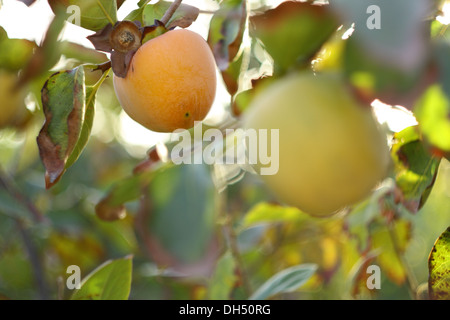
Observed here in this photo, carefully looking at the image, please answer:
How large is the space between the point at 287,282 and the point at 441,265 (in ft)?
1.31

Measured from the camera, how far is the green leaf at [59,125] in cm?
79

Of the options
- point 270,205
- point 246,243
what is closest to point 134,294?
point 246,243

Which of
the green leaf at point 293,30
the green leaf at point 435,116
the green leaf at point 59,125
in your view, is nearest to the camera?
the green leaf at point 435,116

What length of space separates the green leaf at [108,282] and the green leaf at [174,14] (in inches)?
19.8

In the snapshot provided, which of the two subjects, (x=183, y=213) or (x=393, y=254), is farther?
(x=393, y=254)

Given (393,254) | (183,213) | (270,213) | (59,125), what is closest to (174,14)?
(59,125)

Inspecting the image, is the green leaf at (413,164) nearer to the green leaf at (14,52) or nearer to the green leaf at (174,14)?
the green leaf at (174,14)

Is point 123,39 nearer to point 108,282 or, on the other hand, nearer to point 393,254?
point 108,282

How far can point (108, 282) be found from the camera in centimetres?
113

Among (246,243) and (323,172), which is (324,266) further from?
(323,172)

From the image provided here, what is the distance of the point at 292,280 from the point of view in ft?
3.98

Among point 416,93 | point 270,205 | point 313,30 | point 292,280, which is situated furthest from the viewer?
point 270,205

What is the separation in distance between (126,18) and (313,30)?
1.27 ft

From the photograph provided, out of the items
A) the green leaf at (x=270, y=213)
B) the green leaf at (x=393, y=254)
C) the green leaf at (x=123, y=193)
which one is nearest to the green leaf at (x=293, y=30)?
the green leaf at (x=123, y=193)
